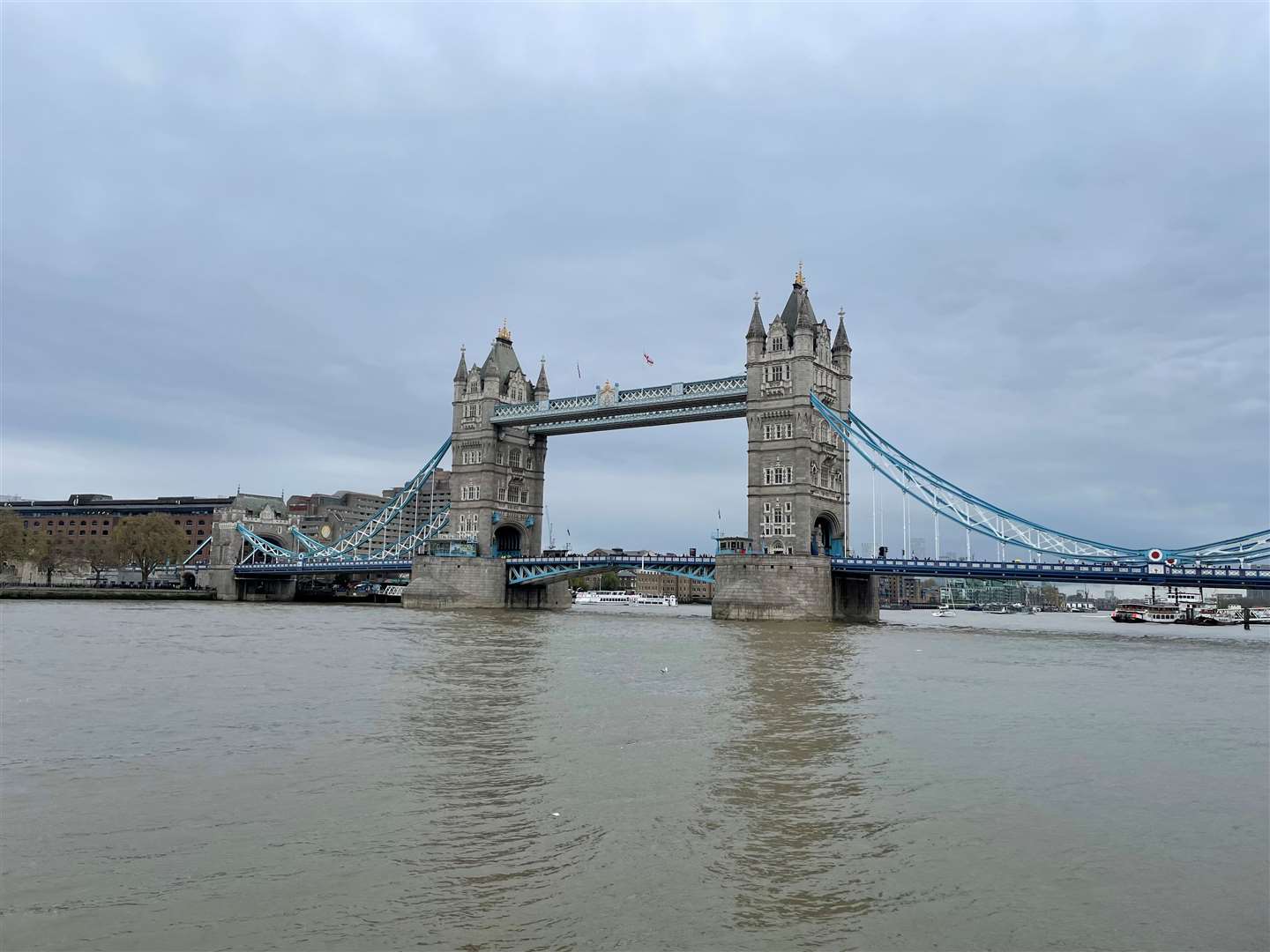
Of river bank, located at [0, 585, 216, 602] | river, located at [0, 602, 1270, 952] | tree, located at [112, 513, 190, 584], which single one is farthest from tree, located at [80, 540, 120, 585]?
river, located at [0, 602, 1270, 952]

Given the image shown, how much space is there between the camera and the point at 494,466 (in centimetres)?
10012

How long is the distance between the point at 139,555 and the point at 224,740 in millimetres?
125638

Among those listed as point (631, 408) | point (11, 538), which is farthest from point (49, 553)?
point (631, 408)

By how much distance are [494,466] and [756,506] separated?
33.5m

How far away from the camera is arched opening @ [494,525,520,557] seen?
10238 cm

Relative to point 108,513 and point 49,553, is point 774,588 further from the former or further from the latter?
point 108,513

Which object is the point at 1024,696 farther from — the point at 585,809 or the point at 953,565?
the point at 953,565

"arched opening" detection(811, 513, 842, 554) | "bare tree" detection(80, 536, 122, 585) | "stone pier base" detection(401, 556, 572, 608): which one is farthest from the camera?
"bare tree" detection(80, 536, 122, 585)

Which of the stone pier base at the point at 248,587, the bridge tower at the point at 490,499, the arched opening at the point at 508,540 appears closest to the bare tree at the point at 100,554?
the stone pier base at the point at 248,587

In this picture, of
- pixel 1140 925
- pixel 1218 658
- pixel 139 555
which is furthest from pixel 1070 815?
pixel 139 555

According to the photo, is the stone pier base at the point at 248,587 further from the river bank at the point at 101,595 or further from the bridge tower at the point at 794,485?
the bridge tower at the point at 794,485

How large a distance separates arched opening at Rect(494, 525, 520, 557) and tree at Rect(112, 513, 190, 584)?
5623cm

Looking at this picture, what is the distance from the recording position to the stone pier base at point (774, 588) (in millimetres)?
72062

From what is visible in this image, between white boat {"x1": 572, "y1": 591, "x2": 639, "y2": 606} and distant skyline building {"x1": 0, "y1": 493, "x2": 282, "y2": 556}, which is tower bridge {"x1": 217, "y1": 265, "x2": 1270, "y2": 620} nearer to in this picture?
white boat {"x1": 572, "y1": 591, "x2": 639, "y2": 606}
